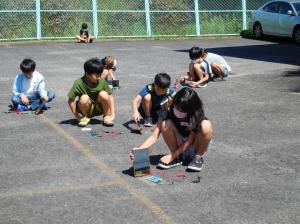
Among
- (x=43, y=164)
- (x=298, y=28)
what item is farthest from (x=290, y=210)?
(x=298, y=28)

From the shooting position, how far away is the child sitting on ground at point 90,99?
9.00 metres

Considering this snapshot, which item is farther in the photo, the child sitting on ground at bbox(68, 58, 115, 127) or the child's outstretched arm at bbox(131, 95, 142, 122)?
the child sitting on ground at bbox(68, 58, 115, 127)

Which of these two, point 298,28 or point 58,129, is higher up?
point 298,28

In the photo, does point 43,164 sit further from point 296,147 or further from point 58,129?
point 296,147

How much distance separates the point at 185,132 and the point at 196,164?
0.42 m

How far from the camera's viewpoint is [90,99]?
9.11m

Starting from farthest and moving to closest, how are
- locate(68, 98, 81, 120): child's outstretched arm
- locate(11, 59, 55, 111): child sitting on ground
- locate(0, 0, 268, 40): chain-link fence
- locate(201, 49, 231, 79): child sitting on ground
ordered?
locate(0, 0, 268, 40): chain-link fence
locate(201, 49, 231, 79): child sitting on ground
locate(11, 59, 55, 111): child sitting on ground
locate(68, 98, 81, 120): child's outstretched arm

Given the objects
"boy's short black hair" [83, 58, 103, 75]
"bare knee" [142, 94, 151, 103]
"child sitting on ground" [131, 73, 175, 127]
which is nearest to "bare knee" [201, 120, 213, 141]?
"child sitting on ground" [131, 73, 175, 127]

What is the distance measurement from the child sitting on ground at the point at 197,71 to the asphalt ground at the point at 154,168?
0.86ft

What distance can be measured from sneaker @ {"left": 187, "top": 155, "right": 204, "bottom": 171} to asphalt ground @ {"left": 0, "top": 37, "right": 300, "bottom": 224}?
0.09 metres

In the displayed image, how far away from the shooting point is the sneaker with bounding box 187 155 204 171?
21.9ft

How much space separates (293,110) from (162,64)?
23.3ft

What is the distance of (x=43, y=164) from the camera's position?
7070 millimetres

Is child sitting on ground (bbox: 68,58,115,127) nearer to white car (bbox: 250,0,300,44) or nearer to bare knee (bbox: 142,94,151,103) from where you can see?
bare knee (bbox: 142,94,151,103)
